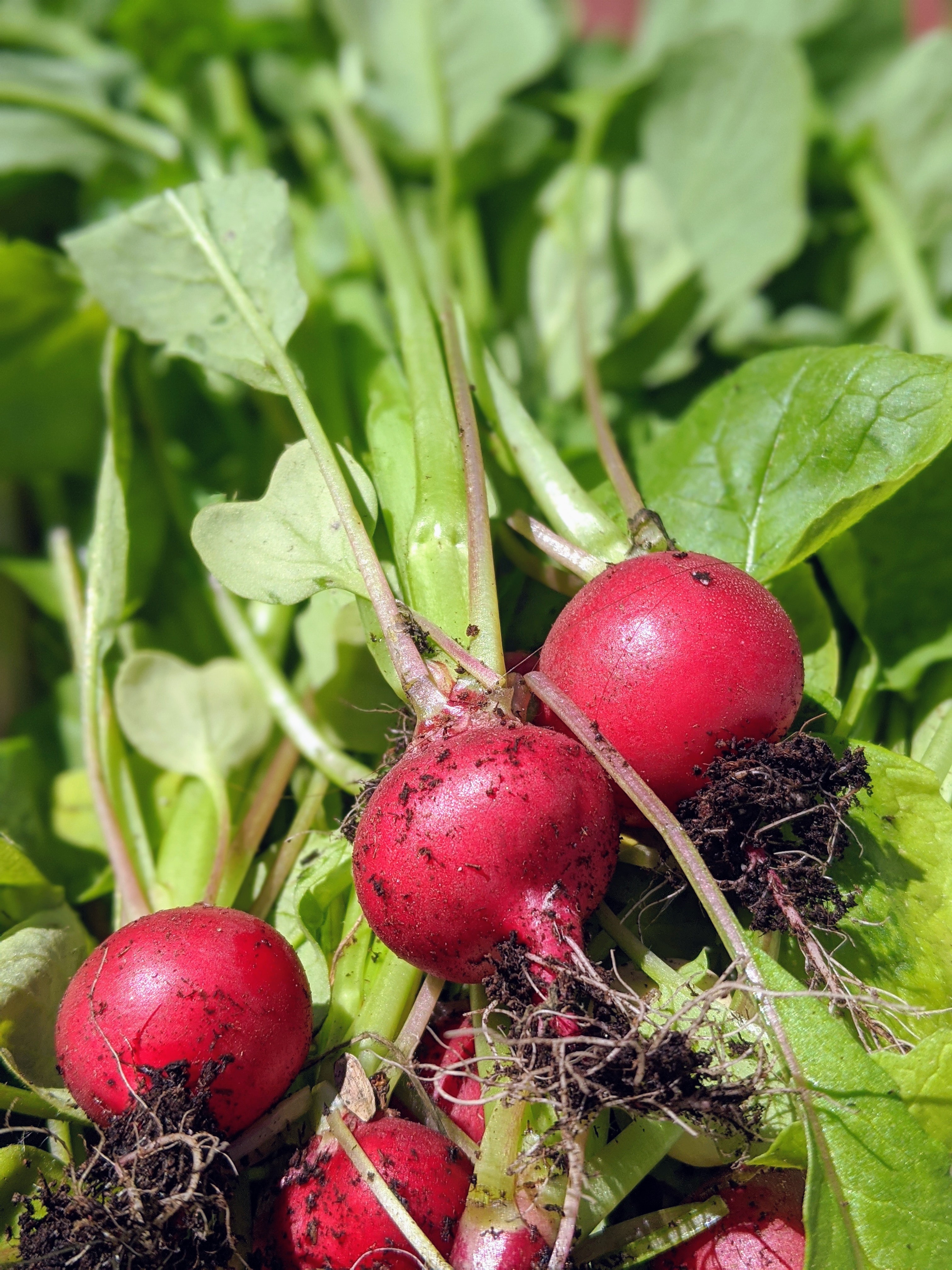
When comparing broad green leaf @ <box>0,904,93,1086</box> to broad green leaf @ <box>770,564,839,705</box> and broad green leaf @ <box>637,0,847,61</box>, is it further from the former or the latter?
broad green leaf @ <box>637,0,847,61</box>

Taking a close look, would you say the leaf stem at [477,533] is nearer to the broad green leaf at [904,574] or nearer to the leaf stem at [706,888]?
the leaf stem at [706,888]

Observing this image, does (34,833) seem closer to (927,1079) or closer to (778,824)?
(778,824)

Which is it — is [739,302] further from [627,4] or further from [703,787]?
[627,4]

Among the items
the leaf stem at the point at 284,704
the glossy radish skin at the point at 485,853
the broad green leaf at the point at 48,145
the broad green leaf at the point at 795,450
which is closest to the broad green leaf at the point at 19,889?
the leaf stem at the point at 284,704

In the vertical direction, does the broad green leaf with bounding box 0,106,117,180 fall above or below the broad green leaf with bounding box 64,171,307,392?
above

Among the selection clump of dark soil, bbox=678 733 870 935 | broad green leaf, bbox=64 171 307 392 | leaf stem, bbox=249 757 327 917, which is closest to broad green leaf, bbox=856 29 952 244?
broad green leaf, bbox=64 171 307 392

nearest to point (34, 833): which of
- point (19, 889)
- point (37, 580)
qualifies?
point (19, 889)

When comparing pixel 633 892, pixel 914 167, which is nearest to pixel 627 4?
pixel 914 167
